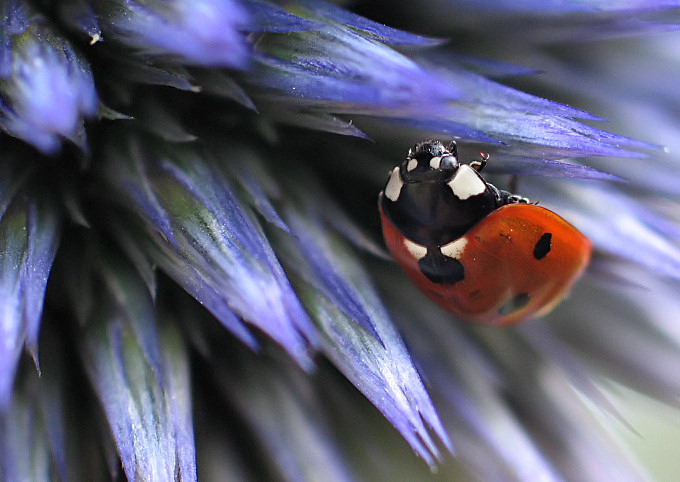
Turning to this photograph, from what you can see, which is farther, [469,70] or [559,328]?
[559,328]

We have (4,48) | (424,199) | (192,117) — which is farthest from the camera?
(424,199)

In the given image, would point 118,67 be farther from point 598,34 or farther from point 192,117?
point 598,34

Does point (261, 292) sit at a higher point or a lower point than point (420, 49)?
lower

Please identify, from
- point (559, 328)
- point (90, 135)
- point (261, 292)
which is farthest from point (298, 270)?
point (559, 328)

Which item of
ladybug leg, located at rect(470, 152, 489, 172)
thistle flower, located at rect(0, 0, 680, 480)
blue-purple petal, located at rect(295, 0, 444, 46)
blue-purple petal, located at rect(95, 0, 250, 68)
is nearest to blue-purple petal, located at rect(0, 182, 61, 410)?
thistle flower, located at rect(0, 0, 680, 480)

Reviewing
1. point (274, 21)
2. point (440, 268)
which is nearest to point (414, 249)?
point (440, 268)

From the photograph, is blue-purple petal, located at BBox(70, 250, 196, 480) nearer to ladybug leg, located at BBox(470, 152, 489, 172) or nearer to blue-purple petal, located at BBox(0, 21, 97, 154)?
blue-purple petal, located at BBox(0, 21, 97, 154)

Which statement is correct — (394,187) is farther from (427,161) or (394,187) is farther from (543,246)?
(543,246)

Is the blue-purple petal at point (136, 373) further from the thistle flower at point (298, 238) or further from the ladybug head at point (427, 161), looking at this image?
the ladybug head at point (427, 161)
